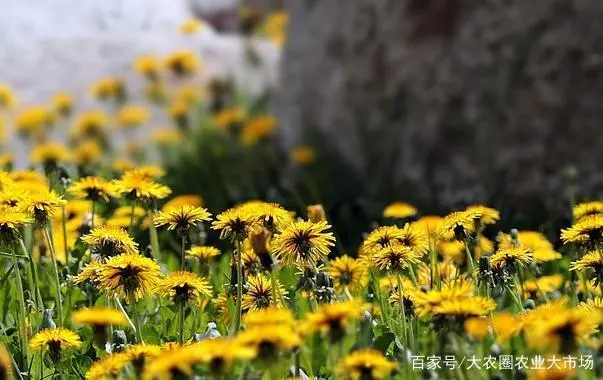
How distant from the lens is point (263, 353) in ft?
3.97

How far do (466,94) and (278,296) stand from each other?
2.40 meters

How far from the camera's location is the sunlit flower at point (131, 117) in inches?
225

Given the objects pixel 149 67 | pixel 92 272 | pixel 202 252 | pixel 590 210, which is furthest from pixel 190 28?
pixel 92 272

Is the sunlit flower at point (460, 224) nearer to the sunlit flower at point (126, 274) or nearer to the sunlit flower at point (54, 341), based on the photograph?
the sunlit flower at point (126, 274)

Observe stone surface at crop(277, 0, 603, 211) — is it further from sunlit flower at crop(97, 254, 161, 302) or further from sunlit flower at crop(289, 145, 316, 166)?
sunlit flower at crop(97, 254, 161, 302)

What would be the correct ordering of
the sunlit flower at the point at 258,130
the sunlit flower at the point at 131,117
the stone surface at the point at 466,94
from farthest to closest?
1. the sunlit flower at the point at 131,117
2. the sunlit flower at the point at 258,130
3. the stone surface at the point at 466,94

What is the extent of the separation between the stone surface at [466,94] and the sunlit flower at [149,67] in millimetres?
1400

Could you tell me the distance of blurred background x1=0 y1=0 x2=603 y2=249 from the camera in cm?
361

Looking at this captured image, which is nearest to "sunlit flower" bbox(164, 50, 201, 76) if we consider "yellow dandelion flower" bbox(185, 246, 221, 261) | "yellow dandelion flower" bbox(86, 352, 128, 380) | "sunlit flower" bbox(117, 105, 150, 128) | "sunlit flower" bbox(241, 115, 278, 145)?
"sunlit flower" bbox(117, 105, 150, 128)

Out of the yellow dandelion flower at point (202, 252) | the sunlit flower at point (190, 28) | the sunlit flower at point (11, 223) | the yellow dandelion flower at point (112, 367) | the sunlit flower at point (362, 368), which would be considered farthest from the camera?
the sunlit flower at point (190, 28)

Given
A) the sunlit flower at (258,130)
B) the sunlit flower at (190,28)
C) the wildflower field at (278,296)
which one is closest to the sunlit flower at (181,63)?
the sunlit flower at (258,130)

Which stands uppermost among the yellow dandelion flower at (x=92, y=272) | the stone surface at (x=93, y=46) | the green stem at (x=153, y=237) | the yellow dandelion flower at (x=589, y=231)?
the stone surface at (x=93, y=46)

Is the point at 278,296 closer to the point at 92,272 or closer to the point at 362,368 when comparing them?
the point at 92,272

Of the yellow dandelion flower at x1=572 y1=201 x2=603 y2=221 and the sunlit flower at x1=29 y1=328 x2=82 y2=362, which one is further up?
the yellow dandelion flower at x1=572 y1=201 x2=603 y2=221
